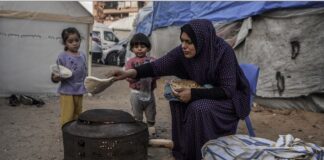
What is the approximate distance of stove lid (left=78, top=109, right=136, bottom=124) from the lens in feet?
9.29

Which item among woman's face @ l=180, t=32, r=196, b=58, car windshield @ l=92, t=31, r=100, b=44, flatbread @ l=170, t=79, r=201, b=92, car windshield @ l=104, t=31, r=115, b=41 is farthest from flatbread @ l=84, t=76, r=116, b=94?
car windshield @ l=104, t=31, r=115, b=41

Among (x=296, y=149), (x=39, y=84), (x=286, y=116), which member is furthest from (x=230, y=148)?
(x=39, y=84)

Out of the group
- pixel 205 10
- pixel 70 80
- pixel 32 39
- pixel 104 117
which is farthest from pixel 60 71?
pixel 205 10

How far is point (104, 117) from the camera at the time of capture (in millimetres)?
2863

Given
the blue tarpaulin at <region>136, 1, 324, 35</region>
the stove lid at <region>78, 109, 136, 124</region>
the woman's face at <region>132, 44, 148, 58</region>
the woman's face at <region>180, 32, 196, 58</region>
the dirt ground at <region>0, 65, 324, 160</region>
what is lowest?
the dirt ground at <region>0, 65, 324, 160</region>

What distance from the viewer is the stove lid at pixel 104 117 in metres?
2.83

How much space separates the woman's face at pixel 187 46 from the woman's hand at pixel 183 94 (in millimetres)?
290

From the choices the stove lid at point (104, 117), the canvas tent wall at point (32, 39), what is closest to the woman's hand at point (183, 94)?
the stove lid at point (104, 117)

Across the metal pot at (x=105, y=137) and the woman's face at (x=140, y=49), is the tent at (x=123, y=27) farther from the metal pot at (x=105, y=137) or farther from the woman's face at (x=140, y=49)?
the metal pot at (x=105, y=137)

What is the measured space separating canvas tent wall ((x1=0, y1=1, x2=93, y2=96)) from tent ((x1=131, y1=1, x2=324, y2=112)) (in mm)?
2914

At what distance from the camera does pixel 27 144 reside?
4.36 metres

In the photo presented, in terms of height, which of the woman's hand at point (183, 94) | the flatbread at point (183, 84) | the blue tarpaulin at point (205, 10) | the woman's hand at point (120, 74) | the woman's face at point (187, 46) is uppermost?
the blue tarpaulin at point (205, 10)

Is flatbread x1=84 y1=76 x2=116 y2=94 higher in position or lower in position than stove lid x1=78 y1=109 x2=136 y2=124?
higher

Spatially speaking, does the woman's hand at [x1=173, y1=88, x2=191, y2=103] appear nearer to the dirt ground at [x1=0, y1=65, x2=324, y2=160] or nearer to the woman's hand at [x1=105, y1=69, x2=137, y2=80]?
the woman's hand at [x1=105, y1=69, x2=137, y2=80]
